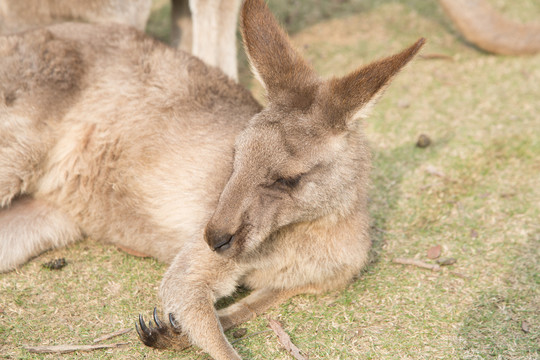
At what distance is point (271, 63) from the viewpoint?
9.59 feet

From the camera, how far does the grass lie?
9.72 ft

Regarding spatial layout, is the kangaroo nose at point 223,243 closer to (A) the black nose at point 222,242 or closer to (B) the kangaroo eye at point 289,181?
(A) the black nose at point 222,242

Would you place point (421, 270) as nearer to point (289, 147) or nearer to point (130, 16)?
point (289, 147)

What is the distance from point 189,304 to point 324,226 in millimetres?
751

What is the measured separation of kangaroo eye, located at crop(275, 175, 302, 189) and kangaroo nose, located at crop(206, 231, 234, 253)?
1.05ft

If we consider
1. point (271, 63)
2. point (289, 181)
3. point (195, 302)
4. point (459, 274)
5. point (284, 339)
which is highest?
point (271, 63)

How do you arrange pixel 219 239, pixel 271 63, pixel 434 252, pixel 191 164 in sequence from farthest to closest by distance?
pixel 434 252, pixel 191 164, pixel 271 63, pixel 219 239

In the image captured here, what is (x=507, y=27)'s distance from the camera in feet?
18.0

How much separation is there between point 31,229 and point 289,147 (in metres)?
1.72

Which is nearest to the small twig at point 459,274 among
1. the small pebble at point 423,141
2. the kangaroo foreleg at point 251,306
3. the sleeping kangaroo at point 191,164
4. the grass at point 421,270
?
the grass at point 421,270

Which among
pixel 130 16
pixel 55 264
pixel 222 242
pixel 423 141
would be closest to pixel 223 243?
pixel 222 242

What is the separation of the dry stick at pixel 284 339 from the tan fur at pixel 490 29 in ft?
11.7

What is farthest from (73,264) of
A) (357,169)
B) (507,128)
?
(507,128)

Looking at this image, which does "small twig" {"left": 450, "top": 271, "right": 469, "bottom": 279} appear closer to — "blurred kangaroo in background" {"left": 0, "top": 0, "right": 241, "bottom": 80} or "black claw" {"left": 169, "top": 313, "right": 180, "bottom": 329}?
"black claw" {"left": 169, "top": 313, "right": 180, "bottom": 329}
